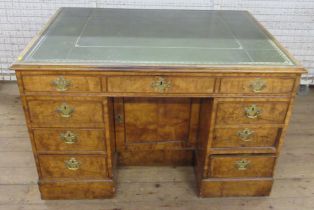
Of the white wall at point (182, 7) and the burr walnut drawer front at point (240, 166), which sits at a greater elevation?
the white wall at point (182, 7)

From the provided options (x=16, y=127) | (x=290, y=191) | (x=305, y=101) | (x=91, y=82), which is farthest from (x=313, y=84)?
(x=16, y=127)

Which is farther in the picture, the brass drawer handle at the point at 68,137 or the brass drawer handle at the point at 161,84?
the brass drawer handle at the point at 68,137

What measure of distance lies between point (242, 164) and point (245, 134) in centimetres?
20

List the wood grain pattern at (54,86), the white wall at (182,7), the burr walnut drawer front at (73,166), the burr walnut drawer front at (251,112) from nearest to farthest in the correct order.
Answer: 1. the wood grain pattern at (54,86)
2. the burr walnut drawer front at (251,112)
3. the burr walnut drawer front at (73,166)
4. the white wall at (182,7)

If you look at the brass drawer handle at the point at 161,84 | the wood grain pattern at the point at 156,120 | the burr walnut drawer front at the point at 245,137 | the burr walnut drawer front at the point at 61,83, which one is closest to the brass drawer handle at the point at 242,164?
the burr walnut drawer front at the point at 245,137

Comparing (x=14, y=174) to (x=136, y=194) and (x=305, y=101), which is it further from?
(x=305, y=101)

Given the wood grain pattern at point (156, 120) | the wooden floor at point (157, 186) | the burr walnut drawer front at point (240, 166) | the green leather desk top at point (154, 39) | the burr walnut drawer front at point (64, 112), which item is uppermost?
the green leather desk top at point (154, 39)

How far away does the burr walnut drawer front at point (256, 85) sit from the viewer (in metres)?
1.55

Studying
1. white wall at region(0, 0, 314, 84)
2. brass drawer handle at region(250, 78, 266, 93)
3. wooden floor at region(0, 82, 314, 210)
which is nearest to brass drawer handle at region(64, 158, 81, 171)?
wooden floor at region(0, 82, 314, 210)

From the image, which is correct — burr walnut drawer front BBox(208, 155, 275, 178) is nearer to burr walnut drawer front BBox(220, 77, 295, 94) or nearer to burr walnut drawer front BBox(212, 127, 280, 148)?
burr walnut drawer front BBox(212, 127, 280, 148)

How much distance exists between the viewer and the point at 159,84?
1552 millimetres

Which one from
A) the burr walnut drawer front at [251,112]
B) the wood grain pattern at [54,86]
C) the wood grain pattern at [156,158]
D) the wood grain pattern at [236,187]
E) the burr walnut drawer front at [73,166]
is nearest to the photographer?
the wood grain pattern at [54,86]

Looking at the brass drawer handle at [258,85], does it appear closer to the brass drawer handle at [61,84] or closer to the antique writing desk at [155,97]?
the antique writing desk at [155,97]

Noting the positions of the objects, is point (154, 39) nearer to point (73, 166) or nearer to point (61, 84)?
point (61, 84)
